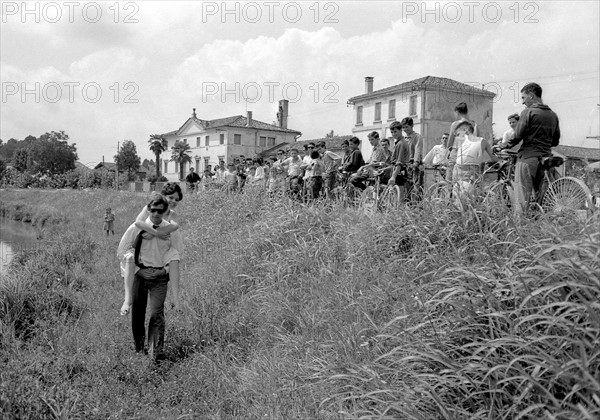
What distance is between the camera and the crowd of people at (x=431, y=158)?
630 centimetres

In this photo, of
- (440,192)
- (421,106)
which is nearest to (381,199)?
(440,192)

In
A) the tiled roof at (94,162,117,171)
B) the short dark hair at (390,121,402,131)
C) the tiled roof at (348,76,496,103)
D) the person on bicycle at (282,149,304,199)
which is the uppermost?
the tiled roof at (348,76,496,103)

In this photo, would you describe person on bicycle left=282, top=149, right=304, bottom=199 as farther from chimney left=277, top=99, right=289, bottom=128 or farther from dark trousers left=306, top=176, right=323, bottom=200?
chimney left=277, top=99, right=289, bottom=128

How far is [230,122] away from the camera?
71.7 m

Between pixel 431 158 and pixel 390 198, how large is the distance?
132 centimetres

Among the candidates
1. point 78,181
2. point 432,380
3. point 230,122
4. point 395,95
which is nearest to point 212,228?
point 432,380

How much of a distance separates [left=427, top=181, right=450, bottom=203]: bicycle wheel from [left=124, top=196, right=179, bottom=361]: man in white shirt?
111 inches

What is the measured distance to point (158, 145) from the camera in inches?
3110

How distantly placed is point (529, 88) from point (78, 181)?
201ft

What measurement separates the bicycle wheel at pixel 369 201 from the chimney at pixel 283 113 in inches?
2685

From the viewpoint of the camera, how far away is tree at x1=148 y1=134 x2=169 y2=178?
7869cm

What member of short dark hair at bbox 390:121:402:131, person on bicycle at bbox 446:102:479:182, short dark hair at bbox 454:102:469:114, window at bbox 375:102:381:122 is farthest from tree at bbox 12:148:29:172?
short dark hair at bbox 454:102:469:114

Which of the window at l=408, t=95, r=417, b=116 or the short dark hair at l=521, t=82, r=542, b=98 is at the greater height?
the window at l=408, t=95, r=417, b=116

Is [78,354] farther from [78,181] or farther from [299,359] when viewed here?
[78,181]
